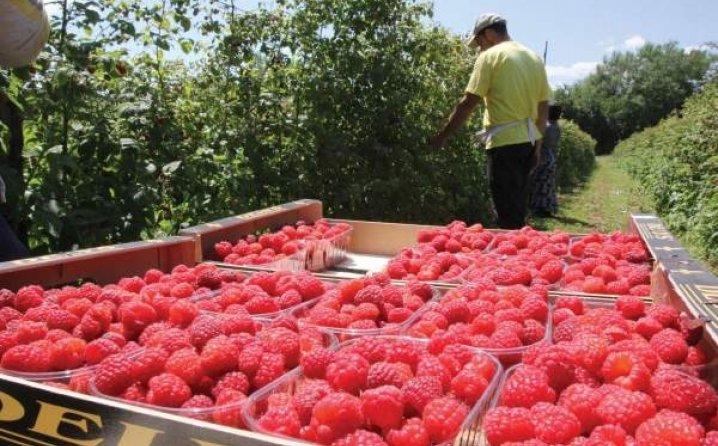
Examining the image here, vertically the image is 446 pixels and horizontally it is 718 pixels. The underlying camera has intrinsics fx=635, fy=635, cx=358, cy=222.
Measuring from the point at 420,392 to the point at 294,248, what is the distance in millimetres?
1613

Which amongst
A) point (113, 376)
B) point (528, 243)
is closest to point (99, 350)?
point (113, 376)

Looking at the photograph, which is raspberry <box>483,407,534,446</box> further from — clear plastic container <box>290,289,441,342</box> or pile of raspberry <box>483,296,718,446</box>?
clear plastic container <box>290,289,441,342</box>

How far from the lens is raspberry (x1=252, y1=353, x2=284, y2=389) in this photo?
127cm

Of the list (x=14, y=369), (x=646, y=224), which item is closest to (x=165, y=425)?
(x=14, y=369)

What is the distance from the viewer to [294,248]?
268 cm

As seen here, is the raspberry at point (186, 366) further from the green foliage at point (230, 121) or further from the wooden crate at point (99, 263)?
the green foliage at point (230, 121)

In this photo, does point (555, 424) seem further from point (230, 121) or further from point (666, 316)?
point (230, 121)

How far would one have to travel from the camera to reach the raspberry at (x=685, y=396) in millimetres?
1102

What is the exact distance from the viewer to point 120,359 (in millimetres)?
1297

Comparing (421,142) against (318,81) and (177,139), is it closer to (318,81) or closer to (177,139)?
(318,81)

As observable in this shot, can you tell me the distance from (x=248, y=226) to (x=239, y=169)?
1419mm

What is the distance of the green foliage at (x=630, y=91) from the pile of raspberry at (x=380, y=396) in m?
63.3

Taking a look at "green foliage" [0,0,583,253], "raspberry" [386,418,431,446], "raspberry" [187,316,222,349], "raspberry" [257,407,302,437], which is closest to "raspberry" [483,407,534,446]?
"raspberry" [386,418,431,446]

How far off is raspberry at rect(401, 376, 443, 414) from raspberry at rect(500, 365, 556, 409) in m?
0.12
